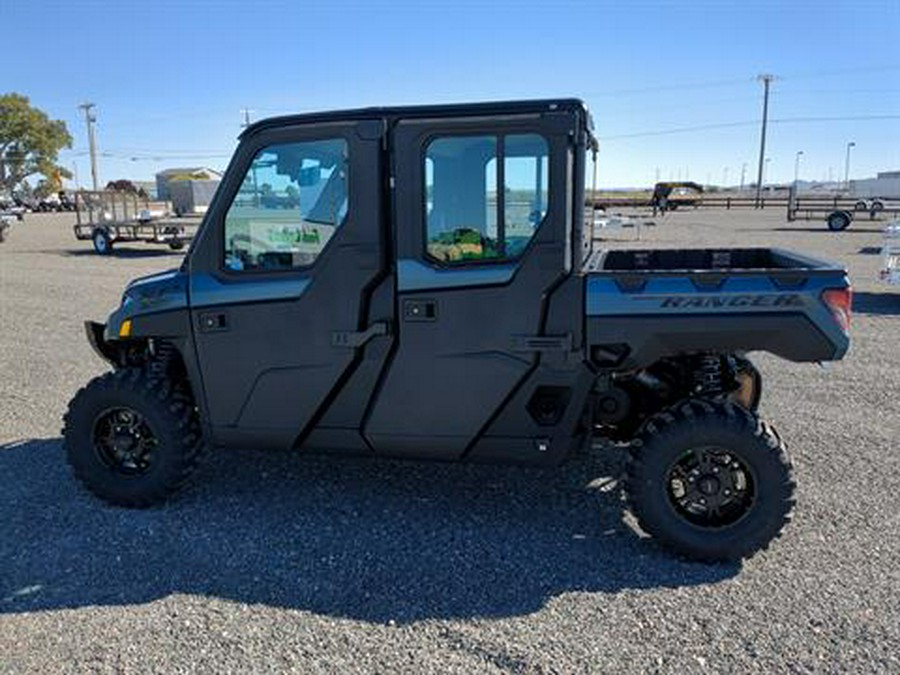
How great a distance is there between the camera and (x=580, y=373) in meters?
3.78

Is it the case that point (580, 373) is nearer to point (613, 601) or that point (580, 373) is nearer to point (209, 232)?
point (613, 601)

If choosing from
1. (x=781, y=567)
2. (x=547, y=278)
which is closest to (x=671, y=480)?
(x=781, y=567)

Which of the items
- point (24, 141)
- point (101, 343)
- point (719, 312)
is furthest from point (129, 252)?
point (24, 141)

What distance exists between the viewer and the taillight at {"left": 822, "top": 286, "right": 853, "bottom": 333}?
358 centimetres

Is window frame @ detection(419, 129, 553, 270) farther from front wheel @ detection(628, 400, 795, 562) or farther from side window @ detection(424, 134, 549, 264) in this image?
front wheel @ detection(628, 400, 795, 562)

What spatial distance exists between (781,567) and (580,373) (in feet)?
4.78

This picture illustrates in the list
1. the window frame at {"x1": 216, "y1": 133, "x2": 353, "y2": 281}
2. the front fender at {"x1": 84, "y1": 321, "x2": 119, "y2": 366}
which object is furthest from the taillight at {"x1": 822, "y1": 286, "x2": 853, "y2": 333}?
the front fender at {"x1": 84, "y1": 321, "x2": 119, "y2": 366}

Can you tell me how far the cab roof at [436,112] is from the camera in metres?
3.59

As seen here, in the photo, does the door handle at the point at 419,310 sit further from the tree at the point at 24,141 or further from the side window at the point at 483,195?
the tree at the point at 24,141

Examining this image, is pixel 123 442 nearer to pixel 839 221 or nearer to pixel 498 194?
pixel 498 194

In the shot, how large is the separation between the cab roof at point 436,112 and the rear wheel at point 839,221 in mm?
33071

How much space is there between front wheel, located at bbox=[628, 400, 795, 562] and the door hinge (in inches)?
61.5

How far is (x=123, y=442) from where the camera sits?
14.6ft

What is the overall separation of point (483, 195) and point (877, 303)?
10866 mm
